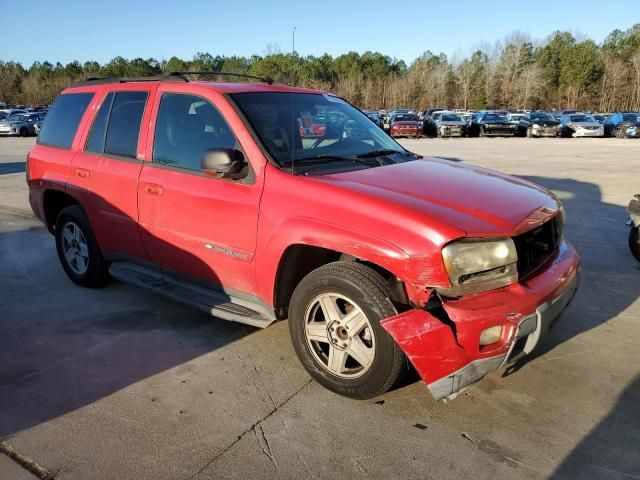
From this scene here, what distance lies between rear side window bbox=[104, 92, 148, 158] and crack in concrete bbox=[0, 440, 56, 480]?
2.30 meters

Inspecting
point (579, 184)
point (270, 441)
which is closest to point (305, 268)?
point (270, 441)

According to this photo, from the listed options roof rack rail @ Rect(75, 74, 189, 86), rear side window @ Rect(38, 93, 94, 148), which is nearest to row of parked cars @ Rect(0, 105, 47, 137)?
rear side window @ Rect(38, 93, 94, 148)

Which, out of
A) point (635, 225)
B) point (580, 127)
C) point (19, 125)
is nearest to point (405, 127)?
point (580, 127)

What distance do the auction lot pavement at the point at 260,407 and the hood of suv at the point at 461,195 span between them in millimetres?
1067

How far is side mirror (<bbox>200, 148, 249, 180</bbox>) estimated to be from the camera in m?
3.23

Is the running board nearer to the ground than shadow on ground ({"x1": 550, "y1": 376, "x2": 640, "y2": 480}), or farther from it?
farther from it

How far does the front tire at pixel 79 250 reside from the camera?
4.68m

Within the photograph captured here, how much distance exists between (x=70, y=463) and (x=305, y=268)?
1.67 metres

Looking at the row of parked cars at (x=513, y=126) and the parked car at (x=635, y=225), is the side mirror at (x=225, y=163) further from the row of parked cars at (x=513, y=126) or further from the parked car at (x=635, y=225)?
the row of parked cars at (x=513, y=126)

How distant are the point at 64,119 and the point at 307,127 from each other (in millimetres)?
2657

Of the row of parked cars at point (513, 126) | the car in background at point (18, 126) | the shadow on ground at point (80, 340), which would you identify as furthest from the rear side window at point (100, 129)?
the car in background at point (18, 126)

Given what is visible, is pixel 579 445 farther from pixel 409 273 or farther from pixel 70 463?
pixel 70 463

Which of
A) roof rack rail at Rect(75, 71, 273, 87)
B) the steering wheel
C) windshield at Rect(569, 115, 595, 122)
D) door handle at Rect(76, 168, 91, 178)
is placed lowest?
door handle at Rect(76, 168, 91, 178)

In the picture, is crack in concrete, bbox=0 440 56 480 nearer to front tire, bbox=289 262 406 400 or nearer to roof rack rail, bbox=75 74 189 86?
front tire, bbox=289 262 406 400
